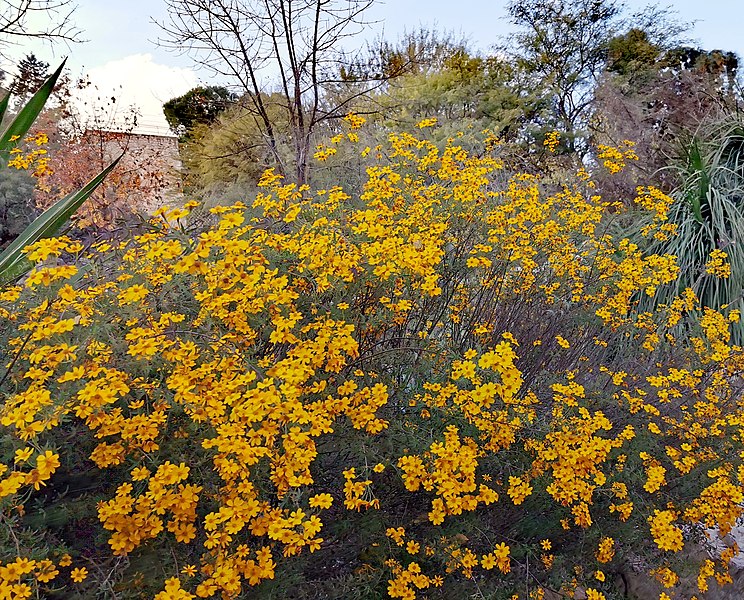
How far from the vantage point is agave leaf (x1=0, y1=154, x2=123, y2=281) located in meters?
2.13

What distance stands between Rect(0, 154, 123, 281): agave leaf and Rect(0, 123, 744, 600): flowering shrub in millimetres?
101

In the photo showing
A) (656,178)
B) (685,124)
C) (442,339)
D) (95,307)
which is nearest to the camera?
(95,307)

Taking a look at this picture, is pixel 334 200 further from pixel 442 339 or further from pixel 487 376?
pixel 487 376

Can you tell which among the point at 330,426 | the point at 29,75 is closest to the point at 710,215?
the point at 330,426


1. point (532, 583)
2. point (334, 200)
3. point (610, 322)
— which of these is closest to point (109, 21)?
point (334, 200)

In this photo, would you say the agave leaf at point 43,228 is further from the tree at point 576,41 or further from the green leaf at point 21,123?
the tree at point 576,41

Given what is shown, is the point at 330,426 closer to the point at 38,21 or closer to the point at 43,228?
the point at 43,228

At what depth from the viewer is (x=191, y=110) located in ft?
48.8

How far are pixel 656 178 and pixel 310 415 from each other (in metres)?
6.05

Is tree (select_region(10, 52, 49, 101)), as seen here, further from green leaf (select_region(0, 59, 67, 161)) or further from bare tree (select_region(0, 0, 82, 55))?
green leaf (select_region(0, 59, 67, 161))

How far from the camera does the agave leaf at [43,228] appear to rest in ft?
6.98

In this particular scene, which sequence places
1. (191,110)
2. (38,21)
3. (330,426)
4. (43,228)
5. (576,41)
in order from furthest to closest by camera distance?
(576,41) → (191,110) → (38,21) → (43,228) → (330,426)

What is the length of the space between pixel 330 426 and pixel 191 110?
47.7ft

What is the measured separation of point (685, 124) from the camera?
753 cm
